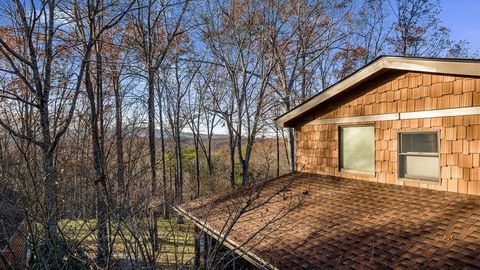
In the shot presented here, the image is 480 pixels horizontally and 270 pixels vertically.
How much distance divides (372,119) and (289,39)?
1314cm

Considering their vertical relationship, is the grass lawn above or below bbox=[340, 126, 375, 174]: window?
below

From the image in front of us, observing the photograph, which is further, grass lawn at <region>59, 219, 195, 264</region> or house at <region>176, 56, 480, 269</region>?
house at <region>176, 56, 480, 269</region>

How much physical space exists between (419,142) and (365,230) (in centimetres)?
256

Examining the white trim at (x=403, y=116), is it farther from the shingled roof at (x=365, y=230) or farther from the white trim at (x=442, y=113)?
the shingled roof at (x=365, y=230)

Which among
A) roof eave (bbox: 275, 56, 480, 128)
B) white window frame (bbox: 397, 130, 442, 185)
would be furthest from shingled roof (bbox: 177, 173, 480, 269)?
roof eave (bbox: 275, 56, 480, 128)

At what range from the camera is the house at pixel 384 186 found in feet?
16.6

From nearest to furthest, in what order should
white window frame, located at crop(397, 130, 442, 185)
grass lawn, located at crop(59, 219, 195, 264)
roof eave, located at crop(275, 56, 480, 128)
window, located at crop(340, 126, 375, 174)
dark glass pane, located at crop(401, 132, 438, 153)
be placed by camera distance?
grass lawn, located at crop(59, 219, 195, 264)
roof eave, located at crop(275, 56, 480, 128)
white window frame, located at crop(397, 130, 442, 185)
dark glass pane, located at crop(401, 132, 438, 153)
window, located at crop(340, 126, 375, 174)

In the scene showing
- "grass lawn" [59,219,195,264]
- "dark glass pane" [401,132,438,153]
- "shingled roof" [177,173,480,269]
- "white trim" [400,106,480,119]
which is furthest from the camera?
"dark glass pane" [401,132,438,153]

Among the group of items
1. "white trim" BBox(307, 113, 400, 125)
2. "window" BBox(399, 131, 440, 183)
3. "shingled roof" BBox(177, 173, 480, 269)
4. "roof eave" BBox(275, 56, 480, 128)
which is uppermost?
"roof eave" BBox(275, 56, 480, 128)

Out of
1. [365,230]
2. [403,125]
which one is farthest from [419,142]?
[365,230]

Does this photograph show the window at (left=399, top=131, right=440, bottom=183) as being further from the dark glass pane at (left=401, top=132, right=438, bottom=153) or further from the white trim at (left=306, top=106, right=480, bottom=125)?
the white trim at (left=306, top=106, right=480, bottom=125)

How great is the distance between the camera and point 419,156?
23.4ft

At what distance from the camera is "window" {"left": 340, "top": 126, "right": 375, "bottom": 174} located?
826cm

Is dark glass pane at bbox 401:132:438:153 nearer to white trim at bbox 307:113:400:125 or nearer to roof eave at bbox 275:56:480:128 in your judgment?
white trim at bbox 307:113:400:125
